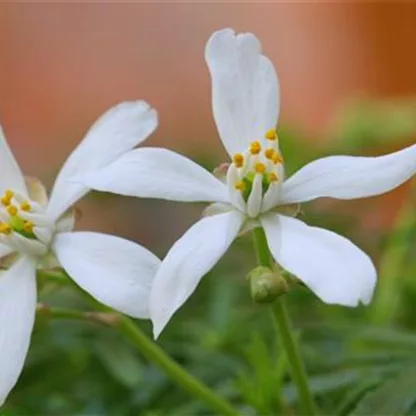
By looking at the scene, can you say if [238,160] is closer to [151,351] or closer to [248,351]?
[151,351]

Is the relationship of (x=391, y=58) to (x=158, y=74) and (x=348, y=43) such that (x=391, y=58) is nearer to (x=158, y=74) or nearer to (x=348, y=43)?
(x=348, y=43)

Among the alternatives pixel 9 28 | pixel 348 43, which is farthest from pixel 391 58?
pixel 9 28

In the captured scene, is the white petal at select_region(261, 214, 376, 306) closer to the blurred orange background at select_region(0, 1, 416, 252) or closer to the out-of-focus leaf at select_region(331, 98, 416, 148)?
the out-of-focus leaf at select_region(331, 98, 416, 148)

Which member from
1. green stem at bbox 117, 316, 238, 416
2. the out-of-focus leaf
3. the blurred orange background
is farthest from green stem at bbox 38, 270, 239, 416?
the blurred orange background

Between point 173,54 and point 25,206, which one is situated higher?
point 25,206

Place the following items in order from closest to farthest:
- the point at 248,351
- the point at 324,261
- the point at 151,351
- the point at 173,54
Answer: the point at 324,261 < the point at 151,351 < the point at 248,351 < the point at 173,54

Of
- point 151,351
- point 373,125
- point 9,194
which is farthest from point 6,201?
point 373,125

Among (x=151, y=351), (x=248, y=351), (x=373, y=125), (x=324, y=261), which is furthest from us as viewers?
(x=373, y=125)
